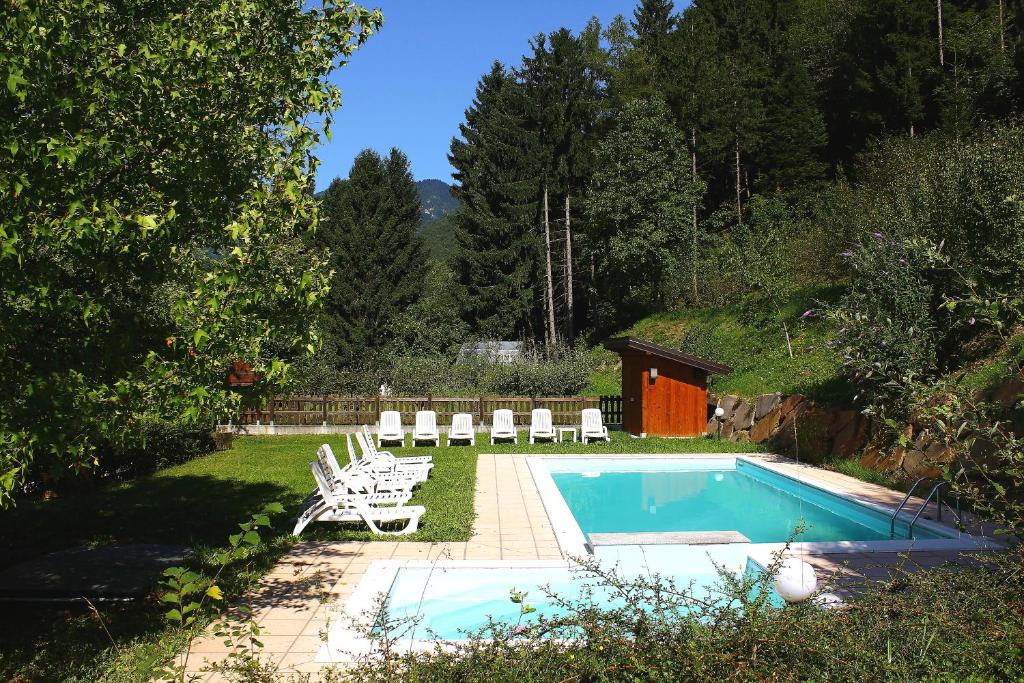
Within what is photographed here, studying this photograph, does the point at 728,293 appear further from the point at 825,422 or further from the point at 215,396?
the point at 215,396

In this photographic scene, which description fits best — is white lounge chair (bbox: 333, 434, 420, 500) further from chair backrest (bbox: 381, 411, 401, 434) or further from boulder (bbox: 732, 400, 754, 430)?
boulder (bbox: 732, 400, 754, 430)

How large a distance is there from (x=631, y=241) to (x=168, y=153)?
28.1 meters

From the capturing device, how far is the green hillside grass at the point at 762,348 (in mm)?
15812

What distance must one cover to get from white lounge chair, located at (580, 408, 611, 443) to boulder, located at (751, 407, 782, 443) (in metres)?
3.22

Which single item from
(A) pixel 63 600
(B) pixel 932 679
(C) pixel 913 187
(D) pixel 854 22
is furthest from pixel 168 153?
(D) pixel 854 22

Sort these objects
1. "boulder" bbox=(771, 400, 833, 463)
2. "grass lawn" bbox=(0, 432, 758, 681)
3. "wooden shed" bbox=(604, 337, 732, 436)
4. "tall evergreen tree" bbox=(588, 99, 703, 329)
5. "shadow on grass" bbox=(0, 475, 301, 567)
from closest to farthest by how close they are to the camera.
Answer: "grass lawn" bbox=(0, 432, 758, 681)
"shadow on grass" bbox=(0, 475, 301, 567)
"boulder" bbox=(771, 400, 833, 463)
"wooden shed" bbox=(604, 337, 732, 436)
"tall evergreen tree" bbox=(588, 99, 703, 329)

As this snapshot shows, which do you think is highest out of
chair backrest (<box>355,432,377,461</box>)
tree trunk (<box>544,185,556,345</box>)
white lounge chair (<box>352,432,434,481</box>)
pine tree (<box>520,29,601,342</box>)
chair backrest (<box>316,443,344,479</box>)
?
pine tree (<box>520,29,601,342</box>)

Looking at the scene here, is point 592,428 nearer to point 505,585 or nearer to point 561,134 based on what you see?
→ point 505,585

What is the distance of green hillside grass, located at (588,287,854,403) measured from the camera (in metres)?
15.8

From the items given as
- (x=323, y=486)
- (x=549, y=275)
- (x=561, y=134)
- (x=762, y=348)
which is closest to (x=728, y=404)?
(x=762, y=348)

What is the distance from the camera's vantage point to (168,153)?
531cm

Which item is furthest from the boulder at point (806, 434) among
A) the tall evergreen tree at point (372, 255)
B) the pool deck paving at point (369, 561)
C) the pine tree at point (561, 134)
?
the pine tree at point (561, 134)

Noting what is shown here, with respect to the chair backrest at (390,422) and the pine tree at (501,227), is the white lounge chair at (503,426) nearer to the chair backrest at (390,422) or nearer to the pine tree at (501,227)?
the chair backrest at (390,422)

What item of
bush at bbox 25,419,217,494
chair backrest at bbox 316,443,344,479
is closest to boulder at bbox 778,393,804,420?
chair backrest at bbox 316,443,344,479
